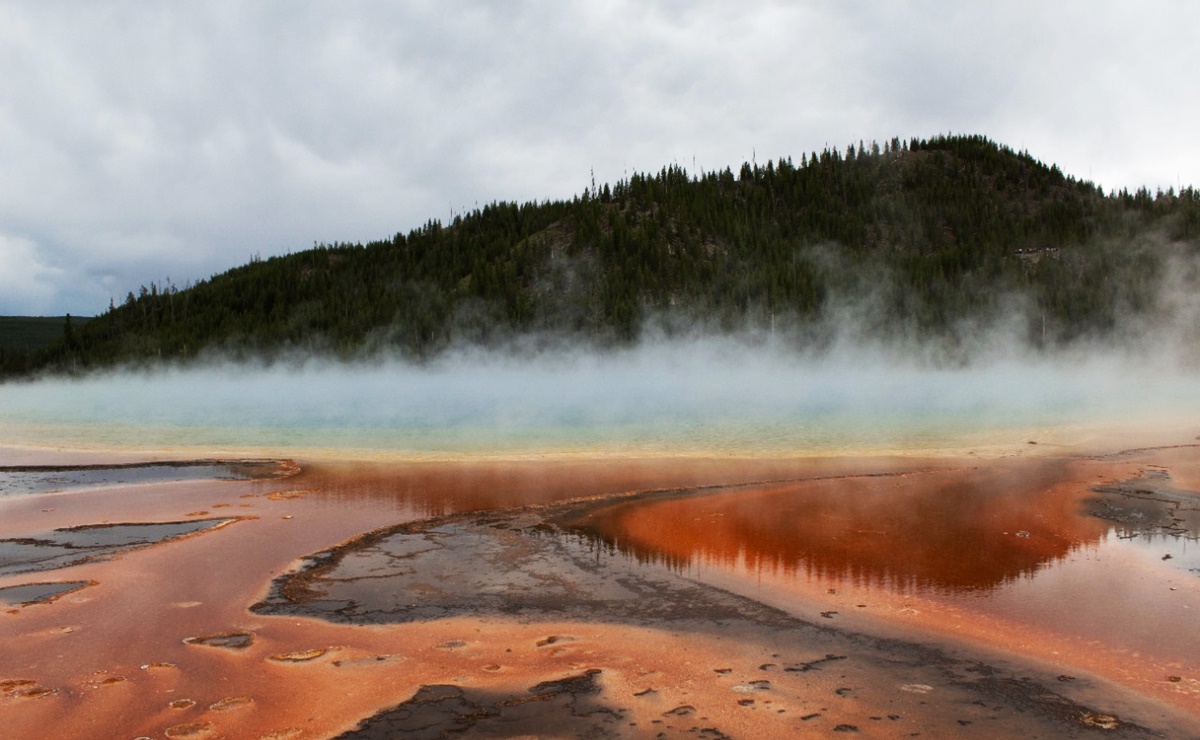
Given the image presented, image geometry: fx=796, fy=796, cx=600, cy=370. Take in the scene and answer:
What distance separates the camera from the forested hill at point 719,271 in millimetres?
88438

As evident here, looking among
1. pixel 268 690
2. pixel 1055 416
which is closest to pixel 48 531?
pixel 268 690

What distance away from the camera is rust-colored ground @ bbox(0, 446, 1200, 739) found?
5.72 meters

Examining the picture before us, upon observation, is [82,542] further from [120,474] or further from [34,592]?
[120,474]

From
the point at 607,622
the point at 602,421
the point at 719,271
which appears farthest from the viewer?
the point at 719,271

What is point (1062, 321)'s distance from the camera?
8269 cm

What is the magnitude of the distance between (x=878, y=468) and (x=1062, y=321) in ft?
259

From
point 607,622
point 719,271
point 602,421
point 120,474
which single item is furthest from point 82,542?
point 719,271

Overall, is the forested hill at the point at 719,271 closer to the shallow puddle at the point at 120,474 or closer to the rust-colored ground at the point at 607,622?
the shallow puddle at the point at 120,474

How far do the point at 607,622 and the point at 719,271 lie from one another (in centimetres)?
9100

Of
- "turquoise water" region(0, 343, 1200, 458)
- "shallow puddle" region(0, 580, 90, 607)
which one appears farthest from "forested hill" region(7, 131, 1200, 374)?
"shallow puddle" region(0, 580, 90, 607)

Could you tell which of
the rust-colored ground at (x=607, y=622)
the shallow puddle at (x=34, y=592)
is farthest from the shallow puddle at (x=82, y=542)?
the shallow puddle at (x=34, y=592)

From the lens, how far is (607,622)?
761 cm

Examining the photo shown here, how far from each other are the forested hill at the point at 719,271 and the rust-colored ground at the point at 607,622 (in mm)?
77174

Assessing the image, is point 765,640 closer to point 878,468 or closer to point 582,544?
point 582,544
